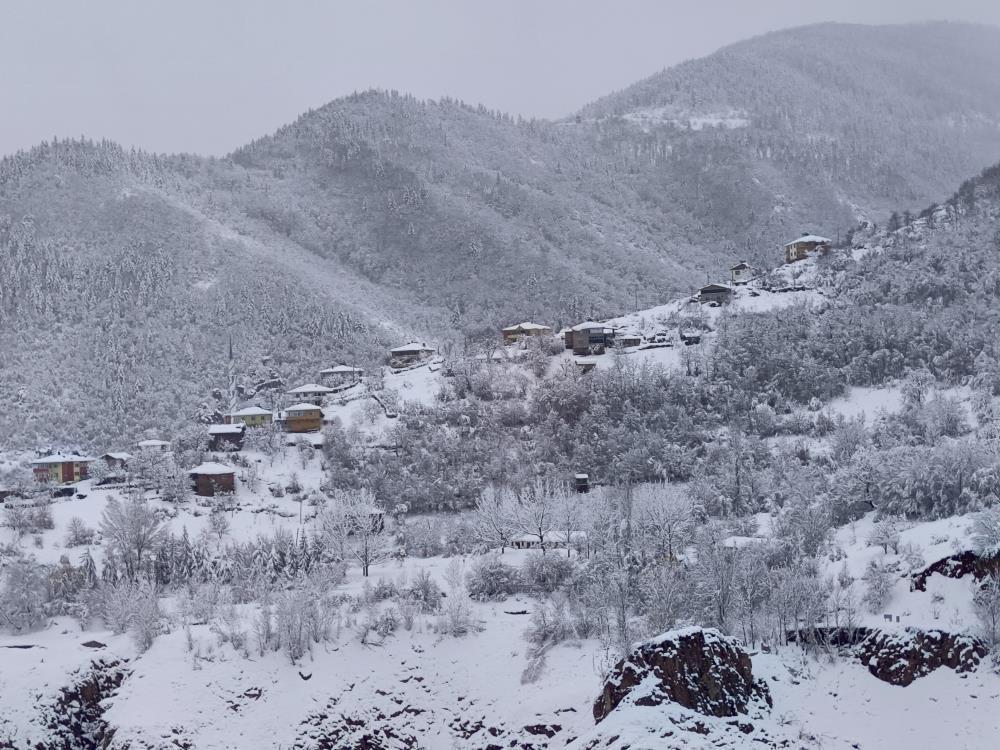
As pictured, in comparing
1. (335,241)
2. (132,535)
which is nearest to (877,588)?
(132,535)

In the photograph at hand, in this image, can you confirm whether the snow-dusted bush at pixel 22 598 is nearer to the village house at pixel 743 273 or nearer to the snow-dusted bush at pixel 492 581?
the snow-dusted bush at pixel 492 581

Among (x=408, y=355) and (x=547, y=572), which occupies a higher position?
(x=408, y=355)

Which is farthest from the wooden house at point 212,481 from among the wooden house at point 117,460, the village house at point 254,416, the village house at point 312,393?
the village house at point 312,393

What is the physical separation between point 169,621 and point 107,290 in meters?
76.1

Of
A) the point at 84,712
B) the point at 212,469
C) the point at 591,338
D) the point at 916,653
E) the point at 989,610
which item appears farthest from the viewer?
the point at 591,338

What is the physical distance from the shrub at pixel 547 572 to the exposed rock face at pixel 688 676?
Result: 508 inches

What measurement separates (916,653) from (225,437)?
5126 cm

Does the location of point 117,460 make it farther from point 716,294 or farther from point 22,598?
point 716,294

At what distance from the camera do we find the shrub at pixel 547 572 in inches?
1761

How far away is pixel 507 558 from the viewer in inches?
1929

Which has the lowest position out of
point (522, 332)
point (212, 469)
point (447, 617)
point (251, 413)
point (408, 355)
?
point (447, 617)

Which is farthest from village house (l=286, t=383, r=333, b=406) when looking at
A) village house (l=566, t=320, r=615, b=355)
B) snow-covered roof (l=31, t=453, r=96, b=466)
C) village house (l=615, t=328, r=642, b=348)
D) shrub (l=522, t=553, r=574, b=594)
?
shrub (l=522, t=553, r=574, b=594)

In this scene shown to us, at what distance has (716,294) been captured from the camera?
86938mm

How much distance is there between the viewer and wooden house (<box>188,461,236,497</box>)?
61.0m
